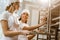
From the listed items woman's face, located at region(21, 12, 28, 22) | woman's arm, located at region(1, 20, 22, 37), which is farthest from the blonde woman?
woman's face, located at region(21, 12, 28, 22)

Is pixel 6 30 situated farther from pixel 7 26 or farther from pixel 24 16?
pixel 24 16

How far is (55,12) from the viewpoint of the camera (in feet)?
3.07

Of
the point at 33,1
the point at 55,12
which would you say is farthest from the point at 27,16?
the point at 55,12

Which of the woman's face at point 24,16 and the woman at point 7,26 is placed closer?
the woman at point 7,26

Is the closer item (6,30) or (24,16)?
(6,30)

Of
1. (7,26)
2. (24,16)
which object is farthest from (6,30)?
(24,16)

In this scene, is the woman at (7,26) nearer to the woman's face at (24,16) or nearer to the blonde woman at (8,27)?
the blonde woman at (8,27)

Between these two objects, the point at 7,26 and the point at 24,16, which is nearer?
the point at 7,26

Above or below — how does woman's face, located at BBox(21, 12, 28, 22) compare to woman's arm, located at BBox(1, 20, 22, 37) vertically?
above

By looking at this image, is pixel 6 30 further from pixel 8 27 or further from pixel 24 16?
pixel 24 16

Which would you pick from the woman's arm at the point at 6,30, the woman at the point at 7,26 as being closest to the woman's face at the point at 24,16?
the woman at the point at 7,26

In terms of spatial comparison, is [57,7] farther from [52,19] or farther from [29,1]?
[29,1]

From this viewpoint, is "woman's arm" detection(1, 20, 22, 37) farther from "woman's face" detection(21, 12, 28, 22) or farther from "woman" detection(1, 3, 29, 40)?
"woman's face" detection(21, 12, 28, 22)

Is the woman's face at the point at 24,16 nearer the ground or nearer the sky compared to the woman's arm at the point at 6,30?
nearer the sky
